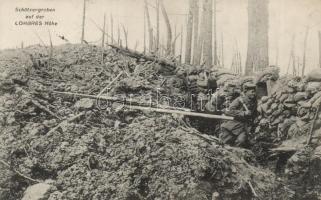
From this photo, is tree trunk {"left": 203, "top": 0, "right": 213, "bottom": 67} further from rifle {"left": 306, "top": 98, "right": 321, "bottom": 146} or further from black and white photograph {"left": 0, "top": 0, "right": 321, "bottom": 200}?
rifle {"left": 306, "top": 98, "right": 321, "bottom": 146}

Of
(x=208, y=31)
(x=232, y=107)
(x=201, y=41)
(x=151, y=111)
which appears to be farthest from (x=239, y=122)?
(x=201, y=41)

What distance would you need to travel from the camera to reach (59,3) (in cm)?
608

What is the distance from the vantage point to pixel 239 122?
258 inches

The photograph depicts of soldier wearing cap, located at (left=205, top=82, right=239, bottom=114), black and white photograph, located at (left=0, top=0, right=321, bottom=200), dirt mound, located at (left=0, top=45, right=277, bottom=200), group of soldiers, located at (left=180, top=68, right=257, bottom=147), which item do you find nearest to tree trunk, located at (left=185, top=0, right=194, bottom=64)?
black and white photograph, located at (left=0, top=0, right=321, bottom=200)

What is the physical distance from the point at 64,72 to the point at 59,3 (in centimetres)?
127

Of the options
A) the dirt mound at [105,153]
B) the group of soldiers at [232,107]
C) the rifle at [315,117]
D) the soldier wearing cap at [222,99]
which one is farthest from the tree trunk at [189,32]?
the rifle at [315,117]

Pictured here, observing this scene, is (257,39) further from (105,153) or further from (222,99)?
(105,153)

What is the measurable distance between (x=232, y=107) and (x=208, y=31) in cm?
234

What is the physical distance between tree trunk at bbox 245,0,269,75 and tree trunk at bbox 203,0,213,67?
911 mm

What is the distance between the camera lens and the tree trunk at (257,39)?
7.45m

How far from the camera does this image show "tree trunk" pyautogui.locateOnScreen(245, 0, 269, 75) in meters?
7.45

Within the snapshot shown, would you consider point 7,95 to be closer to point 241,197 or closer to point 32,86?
point 32,86

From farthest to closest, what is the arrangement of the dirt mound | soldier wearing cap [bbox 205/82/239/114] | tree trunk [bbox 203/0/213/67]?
tree trunk [bbox 203/0/213/67] < soldier wearing cap [bbox 205/82/239/114] < the dirt mound

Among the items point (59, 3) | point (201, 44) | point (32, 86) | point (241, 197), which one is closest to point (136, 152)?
point (241, 197)
